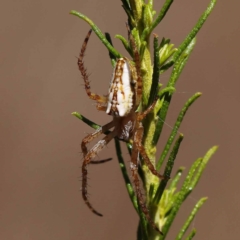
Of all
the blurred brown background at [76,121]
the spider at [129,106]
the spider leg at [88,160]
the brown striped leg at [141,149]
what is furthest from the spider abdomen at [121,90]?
the blurred brown background at [76,121]

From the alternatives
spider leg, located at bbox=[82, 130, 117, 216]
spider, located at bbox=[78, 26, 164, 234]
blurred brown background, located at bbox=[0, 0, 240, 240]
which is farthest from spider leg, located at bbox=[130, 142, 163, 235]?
blurred brown background, located at bbox=[0, 0, 240, 240]

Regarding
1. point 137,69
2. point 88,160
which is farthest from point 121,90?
point 88,160

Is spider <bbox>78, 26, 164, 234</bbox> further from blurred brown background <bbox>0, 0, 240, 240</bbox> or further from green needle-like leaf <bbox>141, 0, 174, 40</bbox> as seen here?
blurred brown background <bbox>0, 0, 240, 240</bbox>

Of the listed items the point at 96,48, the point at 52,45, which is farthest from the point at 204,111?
the point at 52,45

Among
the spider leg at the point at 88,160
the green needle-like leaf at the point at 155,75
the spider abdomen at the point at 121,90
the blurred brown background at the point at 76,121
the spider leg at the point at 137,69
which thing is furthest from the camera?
the blurred brown background at the point at 76,121

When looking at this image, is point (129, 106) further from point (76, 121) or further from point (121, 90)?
point (76, 121)

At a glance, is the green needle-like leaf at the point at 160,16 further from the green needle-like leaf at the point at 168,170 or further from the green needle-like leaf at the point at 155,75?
the green needle-like leaf at the point at 168,170
